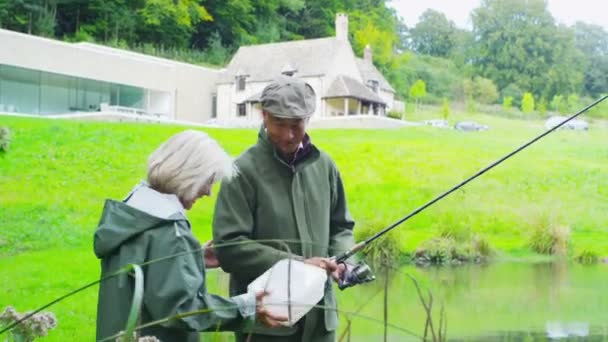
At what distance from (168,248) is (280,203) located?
0.59 meters

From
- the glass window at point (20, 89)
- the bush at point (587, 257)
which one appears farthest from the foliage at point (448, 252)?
the glass window at point (20, 89)

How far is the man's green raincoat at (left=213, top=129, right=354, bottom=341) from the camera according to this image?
6.47 ft

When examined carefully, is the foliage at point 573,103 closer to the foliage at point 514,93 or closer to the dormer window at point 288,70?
the foliage at point 514,93

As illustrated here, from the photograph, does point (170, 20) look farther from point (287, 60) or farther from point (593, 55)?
point (593, 55)

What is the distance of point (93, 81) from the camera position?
2261cm

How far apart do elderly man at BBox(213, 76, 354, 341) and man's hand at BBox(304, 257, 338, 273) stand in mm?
58

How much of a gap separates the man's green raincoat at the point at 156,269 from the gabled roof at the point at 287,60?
76.0ft

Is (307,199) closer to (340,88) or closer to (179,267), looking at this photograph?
(179,267)

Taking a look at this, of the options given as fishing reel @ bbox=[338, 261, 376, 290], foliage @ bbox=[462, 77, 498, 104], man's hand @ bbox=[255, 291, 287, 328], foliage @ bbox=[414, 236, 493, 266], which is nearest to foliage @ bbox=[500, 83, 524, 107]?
foliage @ bbox=[462, 77, 498, 104]

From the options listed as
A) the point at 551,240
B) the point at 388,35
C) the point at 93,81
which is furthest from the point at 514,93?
the point at 551,240

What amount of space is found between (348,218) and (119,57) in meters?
21.4

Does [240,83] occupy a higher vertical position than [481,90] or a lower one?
lower

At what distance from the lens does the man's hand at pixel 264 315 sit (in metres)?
1.56

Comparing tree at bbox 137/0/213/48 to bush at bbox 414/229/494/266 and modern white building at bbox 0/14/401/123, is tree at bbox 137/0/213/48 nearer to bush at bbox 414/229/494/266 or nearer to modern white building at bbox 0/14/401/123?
modern white building at bbox 0/14/401/123
